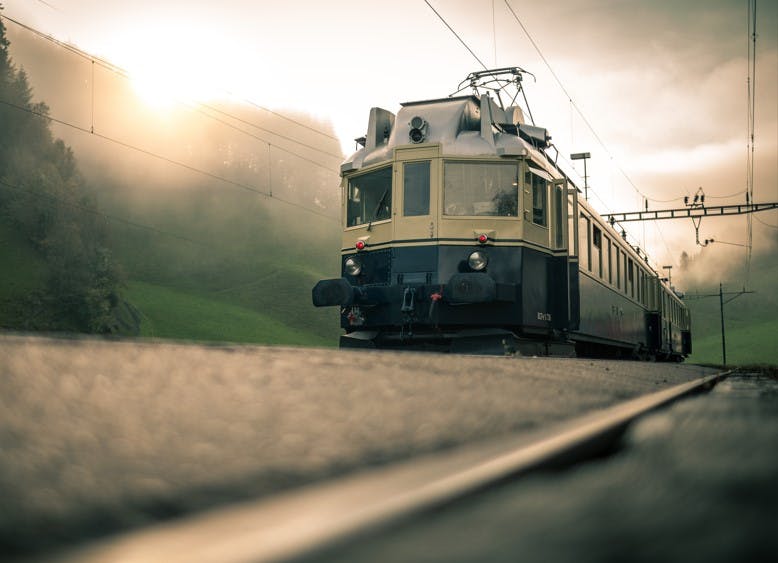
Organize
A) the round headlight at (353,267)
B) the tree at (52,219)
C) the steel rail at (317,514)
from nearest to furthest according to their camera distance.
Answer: the steel rail at (317,514), the round headlight at (353,267), the tree at (52,219)

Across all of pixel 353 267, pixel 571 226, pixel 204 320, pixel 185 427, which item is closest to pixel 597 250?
pixel 571 226

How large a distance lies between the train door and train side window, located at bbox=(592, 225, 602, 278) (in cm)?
350

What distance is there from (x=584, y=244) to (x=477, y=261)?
2580 millimetres

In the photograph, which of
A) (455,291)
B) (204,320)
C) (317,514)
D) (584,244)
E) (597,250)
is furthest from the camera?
(204,320)

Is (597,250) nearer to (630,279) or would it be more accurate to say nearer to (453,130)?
(453,130)

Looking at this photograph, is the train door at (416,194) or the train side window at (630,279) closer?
the train door at (416,194)

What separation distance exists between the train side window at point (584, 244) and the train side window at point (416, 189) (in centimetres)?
239

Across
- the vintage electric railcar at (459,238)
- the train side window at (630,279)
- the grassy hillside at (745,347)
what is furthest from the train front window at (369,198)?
the grassy hillside at (745,347)

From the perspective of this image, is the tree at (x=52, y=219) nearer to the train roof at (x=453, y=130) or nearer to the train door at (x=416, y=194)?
the train roof at (x=453, y=130)

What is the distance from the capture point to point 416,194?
30.6ft

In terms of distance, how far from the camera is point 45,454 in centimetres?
49

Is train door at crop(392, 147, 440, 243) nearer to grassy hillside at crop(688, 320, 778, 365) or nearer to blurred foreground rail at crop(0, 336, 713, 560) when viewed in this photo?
blurred foreground rail at crop(0, 336, 713, 560)

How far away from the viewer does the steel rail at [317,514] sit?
334 millimetres

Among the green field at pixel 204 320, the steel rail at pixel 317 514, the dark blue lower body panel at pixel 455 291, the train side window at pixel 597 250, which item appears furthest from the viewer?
the green field at pixel 204 320
